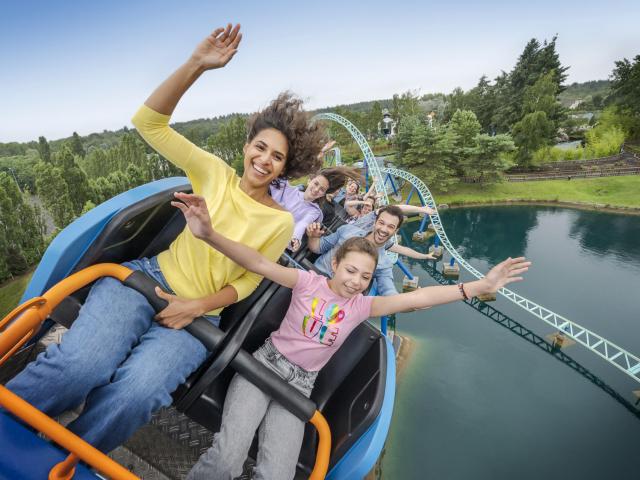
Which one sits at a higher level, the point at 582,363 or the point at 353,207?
the point at 353,207

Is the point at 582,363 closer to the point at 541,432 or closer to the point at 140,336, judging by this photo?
the point at 541,432

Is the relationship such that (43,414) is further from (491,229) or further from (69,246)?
(491,229)

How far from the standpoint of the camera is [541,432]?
7250 millimetres

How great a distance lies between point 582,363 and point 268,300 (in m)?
11.4

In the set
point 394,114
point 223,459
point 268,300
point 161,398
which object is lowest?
point 223,459

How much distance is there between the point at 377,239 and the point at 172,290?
A: 2116 mm

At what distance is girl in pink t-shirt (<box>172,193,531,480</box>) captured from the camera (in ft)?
4.46

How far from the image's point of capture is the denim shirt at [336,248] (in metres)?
2.93

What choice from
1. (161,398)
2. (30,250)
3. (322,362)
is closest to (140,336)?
(161,398)

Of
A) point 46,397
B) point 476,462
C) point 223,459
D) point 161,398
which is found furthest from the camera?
point 476,462

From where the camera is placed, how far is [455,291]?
1.63m

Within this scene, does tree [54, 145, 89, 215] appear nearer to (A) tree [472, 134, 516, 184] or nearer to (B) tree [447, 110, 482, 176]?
(B) tree [447, 110, 482, 176]

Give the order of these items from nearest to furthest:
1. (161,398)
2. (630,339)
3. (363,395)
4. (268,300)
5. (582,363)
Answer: (161,398) → (363,395) → (268,300) → (582,363) → (630,339)

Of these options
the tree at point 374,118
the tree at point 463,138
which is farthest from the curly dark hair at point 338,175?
the tree at point 374,118
